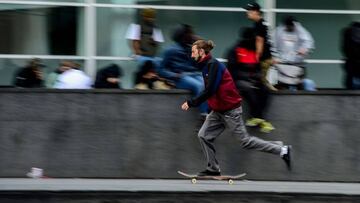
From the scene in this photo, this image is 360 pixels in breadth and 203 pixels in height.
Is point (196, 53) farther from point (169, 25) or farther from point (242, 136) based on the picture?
point (169, 25)

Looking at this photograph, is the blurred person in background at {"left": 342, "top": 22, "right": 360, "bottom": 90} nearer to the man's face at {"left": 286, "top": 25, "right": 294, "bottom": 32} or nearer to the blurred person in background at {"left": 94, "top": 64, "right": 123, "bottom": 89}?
the man's face at {"left": 286, "top": 25, "right": 294, "bottom": 32}

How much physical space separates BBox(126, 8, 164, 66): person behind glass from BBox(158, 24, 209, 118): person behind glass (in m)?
0.49

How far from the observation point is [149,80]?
13.4m

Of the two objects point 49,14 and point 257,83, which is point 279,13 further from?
point 49,14

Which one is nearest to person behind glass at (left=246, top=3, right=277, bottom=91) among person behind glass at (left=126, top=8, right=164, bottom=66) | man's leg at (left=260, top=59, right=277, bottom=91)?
man's leg at (left=260, top=59, right=277, bottom=91)

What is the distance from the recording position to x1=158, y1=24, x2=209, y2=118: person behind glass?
13000 mm

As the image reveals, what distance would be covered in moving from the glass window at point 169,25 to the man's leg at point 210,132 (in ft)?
7.07

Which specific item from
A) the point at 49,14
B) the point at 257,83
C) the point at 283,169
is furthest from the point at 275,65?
the point at 49,14

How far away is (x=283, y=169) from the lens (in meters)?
13.2

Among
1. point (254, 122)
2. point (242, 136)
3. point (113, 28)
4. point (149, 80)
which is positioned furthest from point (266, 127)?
point (113, 28)

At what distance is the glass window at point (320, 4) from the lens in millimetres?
14281

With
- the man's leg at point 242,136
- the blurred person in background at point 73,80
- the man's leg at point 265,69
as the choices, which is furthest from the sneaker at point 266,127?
the blurred person in background at point 73,80

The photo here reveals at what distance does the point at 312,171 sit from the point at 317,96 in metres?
1.16

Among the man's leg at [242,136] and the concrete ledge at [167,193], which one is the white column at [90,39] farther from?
the man's leg at [242,136]
